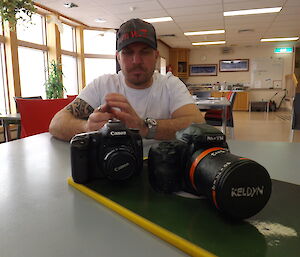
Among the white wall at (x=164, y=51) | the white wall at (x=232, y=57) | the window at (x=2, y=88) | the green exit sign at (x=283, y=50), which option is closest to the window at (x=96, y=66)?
the white wall at (x=164, y=51)

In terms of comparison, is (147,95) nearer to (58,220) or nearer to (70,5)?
(58,220)

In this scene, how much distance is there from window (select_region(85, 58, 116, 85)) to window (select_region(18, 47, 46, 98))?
1.63 m

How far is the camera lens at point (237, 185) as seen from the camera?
416 mm

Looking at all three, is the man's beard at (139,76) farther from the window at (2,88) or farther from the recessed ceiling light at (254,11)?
the recessed ceiling light at (254,11)

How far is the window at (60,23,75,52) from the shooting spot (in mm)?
6621

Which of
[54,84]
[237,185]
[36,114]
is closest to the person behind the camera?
[237,185]

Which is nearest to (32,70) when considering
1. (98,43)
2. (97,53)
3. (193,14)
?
(97,53)

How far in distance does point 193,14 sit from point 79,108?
5.12m

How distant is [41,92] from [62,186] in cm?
591

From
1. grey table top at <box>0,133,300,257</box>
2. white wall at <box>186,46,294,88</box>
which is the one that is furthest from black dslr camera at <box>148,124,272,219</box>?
white wall at <box>186,46,294,88</box>

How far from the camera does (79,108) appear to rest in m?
1.47

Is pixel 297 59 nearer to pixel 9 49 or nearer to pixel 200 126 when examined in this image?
pixel 9 49

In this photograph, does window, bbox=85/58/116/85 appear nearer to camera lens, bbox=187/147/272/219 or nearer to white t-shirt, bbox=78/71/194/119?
white t-shirt, bbox=78/71/194/119

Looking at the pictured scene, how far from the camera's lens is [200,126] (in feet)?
1.80
